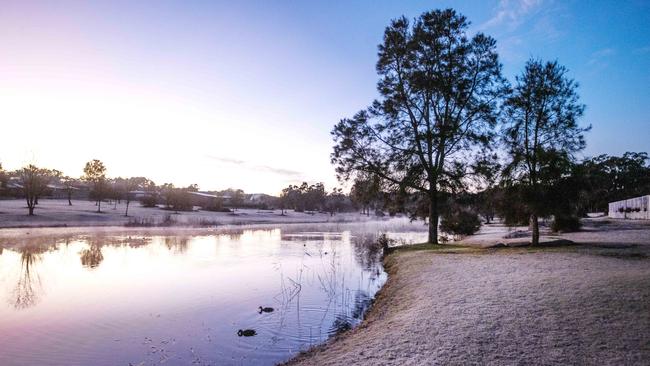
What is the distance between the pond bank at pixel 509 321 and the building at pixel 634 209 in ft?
164

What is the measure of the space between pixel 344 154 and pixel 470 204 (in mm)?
9874

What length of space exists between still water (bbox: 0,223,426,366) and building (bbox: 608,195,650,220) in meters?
49.8

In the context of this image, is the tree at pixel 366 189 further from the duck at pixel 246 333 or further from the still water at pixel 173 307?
the duck at pixel 246 333

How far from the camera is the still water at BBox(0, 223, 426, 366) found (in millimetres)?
8539

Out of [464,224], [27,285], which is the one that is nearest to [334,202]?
[464,224]

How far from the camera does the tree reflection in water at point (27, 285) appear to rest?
1285 cm

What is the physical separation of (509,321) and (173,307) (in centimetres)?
1044

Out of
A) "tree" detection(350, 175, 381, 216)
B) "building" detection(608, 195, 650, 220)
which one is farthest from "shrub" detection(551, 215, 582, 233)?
"building" detection(608, 195, 650, 220)

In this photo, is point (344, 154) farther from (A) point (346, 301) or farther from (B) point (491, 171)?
(A) point (346, 301)

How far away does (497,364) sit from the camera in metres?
6.04

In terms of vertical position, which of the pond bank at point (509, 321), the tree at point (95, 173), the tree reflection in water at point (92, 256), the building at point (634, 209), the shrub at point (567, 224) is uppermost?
the tree at point (95, 173)

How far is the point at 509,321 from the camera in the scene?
306 inches

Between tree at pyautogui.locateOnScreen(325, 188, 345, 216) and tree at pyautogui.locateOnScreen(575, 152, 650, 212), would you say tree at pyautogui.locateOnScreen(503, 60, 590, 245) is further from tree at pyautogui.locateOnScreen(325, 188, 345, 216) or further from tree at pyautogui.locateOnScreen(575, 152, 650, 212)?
tree at pyautogui.locateOnScreen(325, 188, 345, 216)

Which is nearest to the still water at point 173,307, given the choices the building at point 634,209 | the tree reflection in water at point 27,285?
the tree reflection in water at point 27,285
